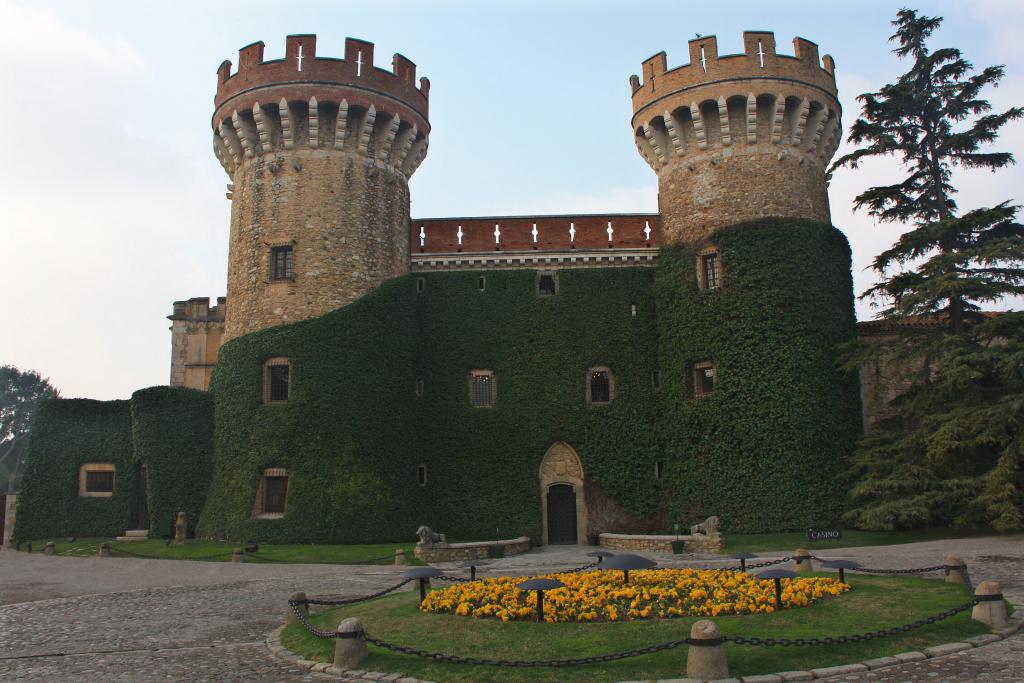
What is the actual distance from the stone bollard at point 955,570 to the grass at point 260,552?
12845mm

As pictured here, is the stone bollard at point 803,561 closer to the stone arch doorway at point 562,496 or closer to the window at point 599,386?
the stone arch doorway at point 562,496

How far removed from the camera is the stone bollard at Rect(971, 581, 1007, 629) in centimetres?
1023

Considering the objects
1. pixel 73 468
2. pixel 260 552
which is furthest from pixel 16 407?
pixel 260 552

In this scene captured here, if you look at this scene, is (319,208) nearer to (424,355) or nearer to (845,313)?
(424,355)

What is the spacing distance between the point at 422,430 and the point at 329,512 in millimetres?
5023

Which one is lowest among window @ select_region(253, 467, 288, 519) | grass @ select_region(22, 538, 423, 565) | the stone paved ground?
the stone paved ground

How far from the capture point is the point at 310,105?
87.5 ft

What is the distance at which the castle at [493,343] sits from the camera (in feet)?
81.8

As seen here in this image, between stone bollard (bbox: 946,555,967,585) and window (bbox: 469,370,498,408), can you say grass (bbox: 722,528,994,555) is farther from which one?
window (bbox: 469,370,498,408)

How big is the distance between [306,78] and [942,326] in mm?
23015

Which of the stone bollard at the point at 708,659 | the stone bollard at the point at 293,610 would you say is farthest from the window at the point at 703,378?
the stone bollard at the point at 708,659

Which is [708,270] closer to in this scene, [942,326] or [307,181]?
[942,326]

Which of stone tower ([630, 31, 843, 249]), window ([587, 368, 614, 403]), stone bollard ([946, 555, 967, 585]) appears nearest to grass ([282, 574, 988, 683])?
stone bollard ([946, 555, 967, 585])

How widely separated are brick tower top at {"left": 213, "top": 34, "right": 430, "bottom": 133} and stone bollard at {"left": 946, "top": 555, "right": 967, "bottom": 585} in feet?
72.6
